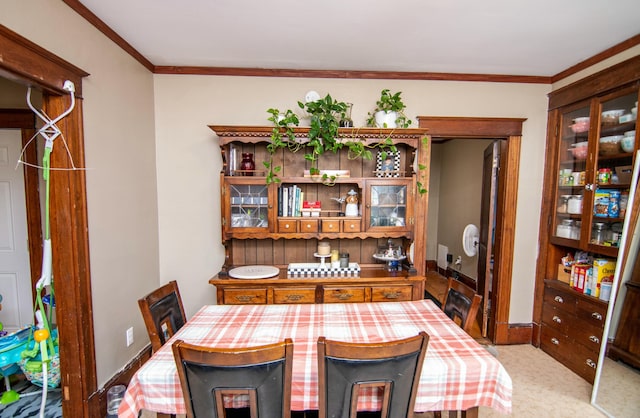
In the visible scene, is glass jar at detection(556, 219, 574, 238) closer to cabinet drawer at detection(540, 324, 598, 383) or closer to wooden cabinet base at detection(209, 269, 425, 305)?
cabinet drawer at detection(540, 324, 598, 383)

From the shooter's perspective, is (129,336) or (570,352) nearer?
(129,336)

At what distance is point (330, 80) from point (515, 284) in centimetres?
277

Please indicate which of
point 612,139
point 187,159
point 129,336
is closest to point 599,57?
point 612,139

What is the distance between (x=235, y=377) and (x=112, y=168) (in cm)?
188

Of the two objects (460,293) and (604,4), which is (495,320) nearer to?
(460,293)

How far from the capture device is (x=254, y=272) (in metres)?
2.48

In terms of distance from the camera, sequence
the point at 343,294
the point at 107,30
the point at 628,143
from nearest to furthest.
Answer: the point at 107,30 < the point at 628,143 < the point at 343,294

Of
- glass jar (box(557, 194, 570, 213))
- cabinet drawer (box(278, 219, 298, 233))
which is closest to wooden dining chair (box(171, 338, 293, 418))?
cabinet drawer (box(278, 219, 298, 233))

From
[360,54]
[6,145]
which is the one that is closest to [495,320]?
[360,54]

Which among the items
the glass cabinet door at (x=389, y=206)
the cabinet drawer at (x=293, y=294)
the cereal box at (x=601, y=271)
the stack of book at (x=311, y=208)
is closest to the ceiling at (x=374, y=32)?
the glass cabinet door at (x=389, y=206)

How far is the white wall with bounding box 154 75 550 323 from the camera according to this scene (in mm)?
2633

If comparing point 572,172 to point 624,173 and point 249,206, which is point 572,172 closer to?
point 624,173

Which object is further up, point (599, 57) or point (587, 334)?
point (599, 57)

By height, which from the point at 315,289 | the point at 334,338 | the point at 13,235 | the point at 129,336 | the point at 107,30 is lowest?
the point at 129,336
